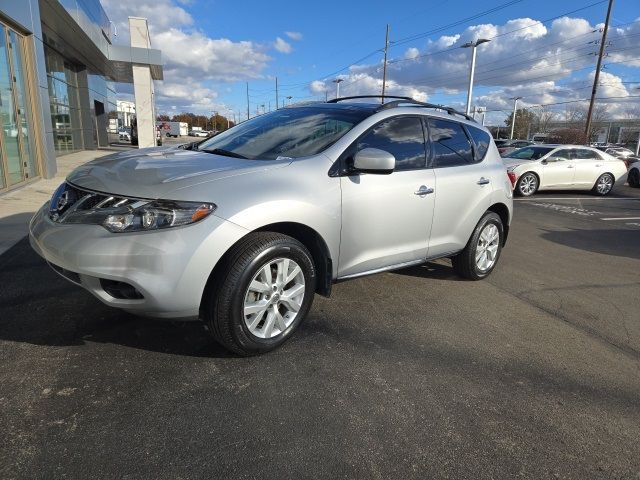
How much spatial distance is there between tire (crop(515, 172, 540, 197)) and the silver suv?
9.60m

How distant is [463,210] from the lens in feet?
14.1

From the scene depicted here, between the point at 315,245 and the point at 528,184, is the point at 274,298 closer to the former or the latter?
the point at 315,245

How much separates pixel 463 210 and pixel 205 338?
2.67 meters

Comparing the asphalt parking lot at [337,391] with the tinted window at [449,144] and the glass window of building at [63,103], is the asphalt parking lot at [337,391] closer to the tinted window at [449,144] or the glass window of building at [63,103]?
the tinted window at [449,144]

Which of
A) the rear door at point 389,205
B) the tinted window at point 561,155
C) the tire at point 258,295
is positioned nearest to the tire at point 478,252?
the rear door at point 389,205

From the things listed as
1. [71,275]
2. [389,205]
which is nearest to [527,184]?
[389,205]

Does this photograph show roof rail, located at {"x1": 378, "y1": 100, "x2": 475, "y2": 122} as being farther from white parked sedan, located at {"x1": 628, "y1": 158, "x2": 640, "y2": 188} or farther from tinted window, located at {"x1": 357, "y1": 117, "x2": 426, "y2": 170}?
white parked sedan, located at {"x1": 628, "y1": 158, "x2": 640, "y2": 188}

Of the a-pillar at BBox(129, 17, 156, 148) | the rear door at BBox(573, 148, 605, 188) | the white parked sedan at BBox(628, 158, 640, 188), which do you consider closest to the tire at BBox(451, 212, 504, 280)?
the rear door at BBox(573, 148, 605, 188)

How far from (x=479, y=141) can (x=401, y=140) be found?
4.49ft

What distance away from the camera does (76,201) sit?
9.37 feet

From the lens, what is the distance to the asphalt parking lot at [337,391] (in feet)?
6.95

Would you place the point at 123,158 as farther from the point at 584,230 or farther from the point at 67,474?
the point at 584,230

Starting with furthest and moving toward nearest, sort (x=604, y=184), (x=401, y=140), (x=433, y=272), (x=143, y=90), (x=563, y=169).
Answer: (x=143, y=90) → (x=604, y=184) → (x=563, y=169) → (x=433, y=272) → (x=401, y=140)

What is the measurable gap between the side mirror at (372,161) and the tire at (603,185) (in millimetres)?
14009
